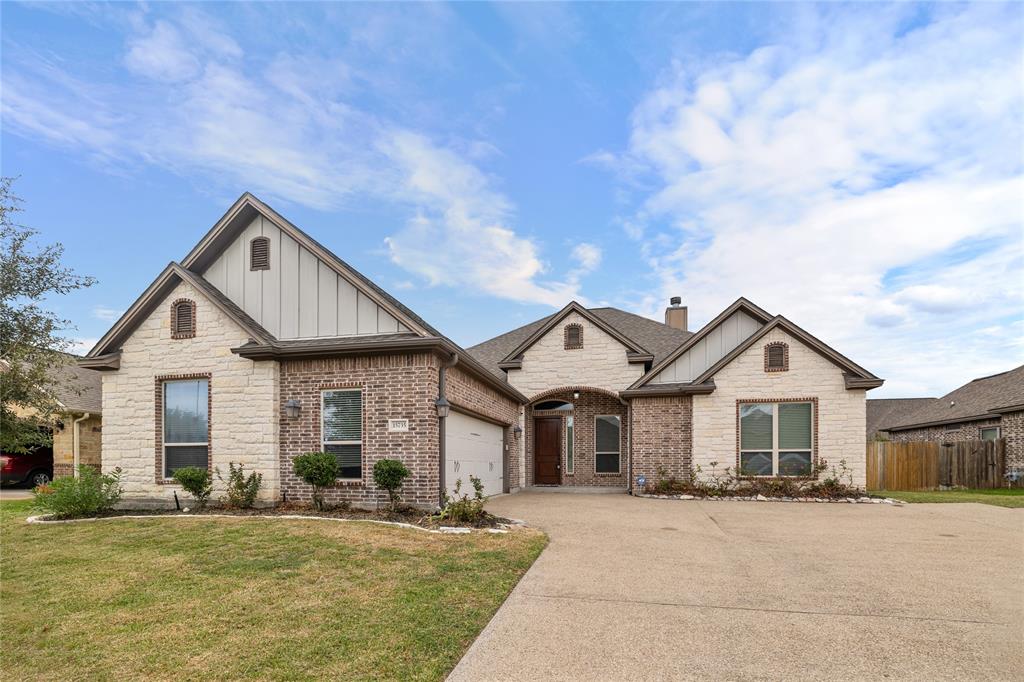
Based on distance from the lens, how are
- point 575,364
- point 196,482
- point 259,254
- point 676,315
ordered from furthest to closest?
1. point 676,315
2. point 575,364
3. point 259,254
4. point 196,482

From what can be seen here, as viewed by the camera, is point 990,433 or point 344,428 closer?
point 344,428

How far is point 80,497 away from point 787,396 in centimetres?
1511

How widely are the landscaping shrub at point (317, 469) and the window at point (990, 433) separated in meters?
23.5

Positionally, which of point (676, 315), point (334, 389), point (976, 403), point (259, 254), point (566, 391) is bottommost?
point (976, 403)

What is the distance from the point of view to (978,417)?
21469 mm

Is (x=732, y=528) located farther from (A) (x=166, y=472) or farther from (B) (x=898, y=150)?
(A) (x=166, y=472)

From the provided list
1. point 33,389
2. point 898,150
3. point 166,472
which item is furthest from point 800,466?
point 33,389

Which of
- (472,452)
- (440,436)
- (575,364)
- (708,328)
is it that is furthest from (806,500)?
(440,436)

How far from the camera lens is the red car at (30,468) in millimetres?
18400

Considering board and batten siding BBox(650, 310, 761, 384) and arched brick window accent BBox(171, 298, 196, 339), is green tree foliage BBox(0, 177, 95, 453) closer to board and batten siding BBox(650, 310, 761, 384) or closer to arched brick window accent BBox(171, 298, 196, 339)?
arched brick window accent BBox(171, 298, 196, 339)

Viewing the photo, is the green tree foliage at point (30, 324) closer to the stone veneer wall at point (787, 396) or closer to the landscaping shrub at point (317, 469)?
the landscaping shrub at point (317, 469)

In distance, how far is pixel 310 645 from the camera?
395 centimetres

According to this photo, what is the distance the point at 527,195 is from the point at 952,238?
1013 cm

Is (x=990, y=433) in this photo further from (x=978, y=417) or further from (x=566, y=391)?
(x=566, y=391)
